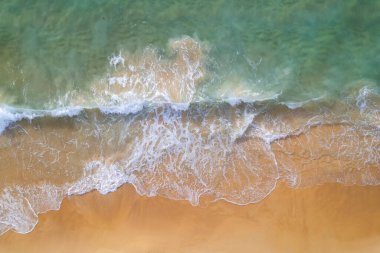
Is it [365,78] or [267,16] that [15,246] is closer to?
[267,16]

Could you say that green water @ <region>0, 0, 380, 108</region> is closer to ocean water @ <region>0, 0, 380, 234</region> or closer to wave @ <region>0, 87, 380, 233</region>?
ocean water @ <region>0, 0, 380, 234</region>

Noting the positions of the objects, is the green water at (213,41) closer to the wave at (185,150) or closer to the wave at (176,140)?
the wave at (176,140)

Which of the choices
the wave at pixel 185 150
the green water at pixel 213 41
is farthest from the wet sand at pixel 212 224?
the green water at pixel 213 41

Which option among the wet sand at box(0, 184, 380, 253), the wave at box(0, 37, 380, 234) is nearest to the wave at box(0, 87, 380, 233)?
the wave at box(0, 37, 380, 234)

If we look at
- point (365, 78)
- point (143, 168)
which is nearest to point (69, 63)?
point (143, 168)

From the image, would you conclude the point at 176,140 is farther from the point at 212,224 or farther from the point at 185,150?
the point at 212,224

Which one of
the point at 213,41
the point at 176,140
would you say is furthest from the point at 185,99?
the point at 213,41
